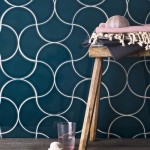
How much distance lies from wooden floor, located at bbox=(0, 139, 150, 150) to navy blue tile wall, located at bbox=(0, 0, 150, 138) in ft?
0.15

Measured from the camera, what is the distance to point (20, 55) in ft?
4.25

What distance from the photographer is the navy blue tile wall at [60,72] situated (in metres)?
1.29

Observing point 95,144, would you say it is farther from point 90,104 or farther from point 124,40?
point 124,40

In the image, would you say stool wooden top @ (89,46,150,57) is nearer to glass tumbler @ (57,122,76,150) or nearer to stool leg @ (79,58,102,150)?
stool leg @ (79,58,102,150)

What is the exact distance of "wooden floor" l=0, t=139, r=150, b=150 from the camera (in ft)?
3.86

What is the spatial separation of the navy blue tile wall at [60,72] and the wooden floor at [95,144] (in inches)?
1.8

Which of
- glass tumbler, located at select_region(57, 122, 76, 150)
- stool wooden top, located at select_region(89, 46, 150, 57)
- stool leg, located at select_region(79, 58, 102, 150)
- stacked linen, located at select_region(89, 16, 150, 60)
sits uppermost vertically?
stacked linen, located at select_region(89, 16, 150, 60)

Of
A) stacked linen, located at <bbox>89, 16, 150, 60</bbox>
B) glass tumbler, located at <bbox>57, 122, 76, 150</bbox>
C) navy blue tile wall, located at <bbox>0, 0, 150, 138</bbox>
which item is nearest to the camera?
stacked linen, located at <bbox>89, 16, 150, 60</bbox>

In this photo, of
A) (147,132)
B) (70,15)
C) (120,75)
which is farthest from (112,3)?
(147,132)

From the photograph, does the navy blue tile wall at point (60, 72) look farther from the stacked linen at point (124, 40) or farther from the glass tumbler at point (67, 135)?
the stacked linen at point (124, 40)

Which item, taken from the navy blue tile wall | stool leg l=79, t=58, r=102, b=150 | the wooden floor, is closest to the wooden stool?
stool leg l=79, t=58, r=102, b=150

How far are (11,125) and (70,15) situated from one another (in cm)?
50

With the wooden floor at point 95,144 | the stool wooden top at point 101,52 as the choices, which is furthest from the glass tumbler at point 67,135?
the stool wooden top at point 101,52

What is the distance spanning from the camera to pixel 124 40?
3.41 feet
